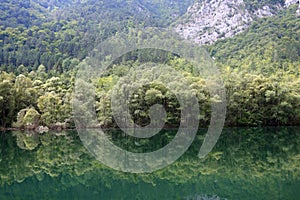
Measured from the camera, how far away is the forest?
120 ft

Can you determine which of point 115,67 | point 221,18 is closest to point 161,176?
point 115,67

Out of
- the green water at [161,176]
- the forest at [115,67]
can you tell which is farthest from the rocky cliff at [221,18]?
the green water at [161,176]

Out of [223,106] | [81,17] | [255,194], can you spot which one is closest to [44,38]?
[81,17]

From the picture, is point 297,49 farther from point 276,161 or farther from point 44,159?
point 44,159

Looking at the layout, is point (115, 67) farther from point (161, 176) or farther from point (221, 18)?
point (221, 18)

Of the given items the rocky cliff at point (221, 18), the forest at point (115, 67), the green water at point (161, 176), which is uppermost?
the rocky cliff at point (221, 18)

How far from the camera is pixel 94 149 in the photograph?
2323cm

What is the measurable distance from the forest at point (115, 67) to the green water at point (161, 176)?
12.9m

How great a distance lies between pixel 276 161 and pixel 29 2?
96973 millimetres

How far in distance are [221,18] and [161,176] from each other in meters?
87.4

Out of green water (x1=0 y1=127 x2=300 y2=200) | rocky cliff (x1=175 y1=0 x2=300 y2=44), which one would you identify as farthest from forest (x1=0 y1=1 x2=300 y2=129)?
green water (x1=0 y1=127 x2=300 y2=200)

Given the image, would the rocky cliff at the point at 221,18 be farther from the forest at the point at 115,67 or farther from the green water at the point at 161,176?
the green water at the point at 161,176

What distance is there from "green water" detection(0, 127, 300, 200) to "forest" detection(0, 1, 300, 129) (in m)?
12.9

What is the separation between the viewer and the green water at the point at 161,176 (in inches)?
511
